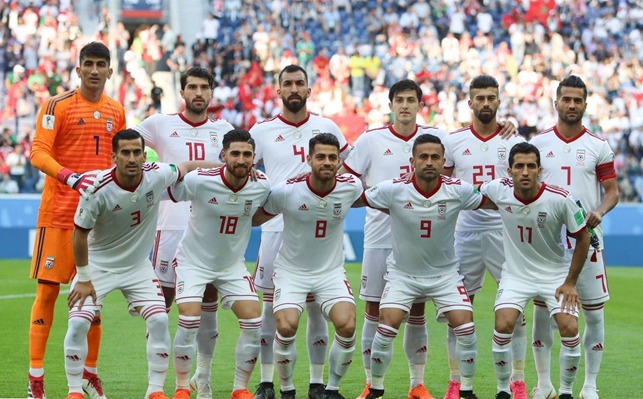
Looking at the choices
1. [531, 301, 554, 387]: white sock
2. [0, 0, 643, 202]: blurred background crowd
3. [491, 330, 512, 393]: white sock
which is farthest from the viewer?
[0, 0, 643, 202]: blurred background crowd

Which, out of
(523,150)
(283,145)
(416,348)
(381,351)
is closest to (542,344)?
(416,348)

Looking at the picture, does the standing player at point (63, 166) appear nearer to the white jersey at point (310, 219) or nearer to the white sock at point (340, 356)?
the white jersey at point (310, 219)

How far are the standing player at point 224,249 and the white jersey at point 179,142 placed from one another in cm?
64

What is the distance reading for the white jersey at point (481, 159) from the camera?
352 inches

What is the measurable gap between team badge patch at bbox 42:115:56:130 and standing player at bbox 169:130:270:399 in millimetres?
1031

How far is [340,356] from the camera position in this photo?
8.43 meters

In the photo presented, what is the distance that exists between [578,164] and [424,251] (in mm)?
1436

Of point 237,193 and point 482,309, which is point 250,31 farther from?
point 237,193

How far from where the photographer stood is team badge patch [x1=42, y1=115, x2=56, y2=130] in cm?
830

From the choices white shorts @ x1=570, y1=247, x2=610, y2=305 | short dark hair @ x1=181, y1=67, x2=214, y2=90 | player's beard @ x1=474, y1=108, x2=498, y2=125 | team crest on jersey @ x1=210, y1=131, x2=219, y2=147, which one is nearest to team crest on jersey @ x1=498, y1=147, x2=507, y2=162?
player's beard @ x1=474, y1=108, x2=498, y2=125

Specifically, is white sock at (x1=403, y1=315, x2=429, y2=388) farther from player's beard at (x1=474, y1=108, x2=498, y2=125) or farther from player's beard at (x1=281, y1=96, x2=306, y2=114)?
player's beard at (x1=281, y1=96, x2=306, y2=114)

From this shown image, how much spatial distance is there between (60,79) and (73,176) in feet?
62.2

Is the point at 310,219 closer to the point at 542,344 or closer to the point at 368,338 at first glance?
the point at 368,338

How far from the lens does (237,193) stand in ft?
27.4
